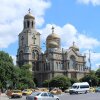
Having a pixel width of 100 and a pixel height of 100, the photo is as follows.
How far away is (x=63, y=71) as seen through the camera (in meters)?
119

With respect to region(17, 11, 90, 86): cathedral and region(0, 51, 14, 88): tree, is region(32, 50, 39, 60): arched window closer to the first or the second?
region(17, 11, 90, 86): cathedral

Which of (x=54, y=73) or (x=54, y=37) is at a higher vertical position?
(x=54, y=37)

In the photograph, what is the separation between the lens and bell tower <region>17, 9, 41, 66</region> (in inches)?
4569

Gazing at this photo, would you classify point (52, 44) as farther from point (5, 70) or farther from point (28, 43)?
point (5, 70)

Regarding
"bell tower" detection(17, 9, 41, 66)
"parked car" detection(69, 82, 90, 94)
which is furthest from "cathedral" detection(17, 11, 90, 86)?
"parked car" detection(69, 82, 90, 94)

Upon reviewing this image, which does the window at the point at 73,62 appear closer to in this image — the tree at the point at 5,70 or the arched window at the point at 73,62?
the arched window at the point at 73,62

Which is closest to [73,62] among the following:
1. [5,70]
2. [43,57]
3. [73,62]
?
[73,62]

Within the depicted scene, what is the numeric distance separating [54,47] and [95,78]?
51.1 ft

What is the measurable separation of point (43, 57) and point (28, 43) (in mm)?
5875

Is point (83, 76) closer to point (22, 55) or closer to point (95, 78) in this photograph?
point (95, 78)

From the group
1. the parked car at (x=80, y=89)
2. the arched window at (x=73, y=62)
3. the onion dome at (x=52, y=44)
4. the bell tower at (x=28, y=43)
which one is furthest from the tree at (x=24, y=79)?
the parked car at (x=80, y=89)

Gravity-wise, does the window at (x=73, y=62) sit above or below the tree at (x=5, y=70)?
above

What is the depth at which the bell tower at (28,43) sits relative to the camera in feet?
381

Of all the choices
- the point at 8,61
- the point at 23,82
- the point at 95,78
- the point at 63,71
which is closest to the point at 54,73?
Answer: the point at 63,71
